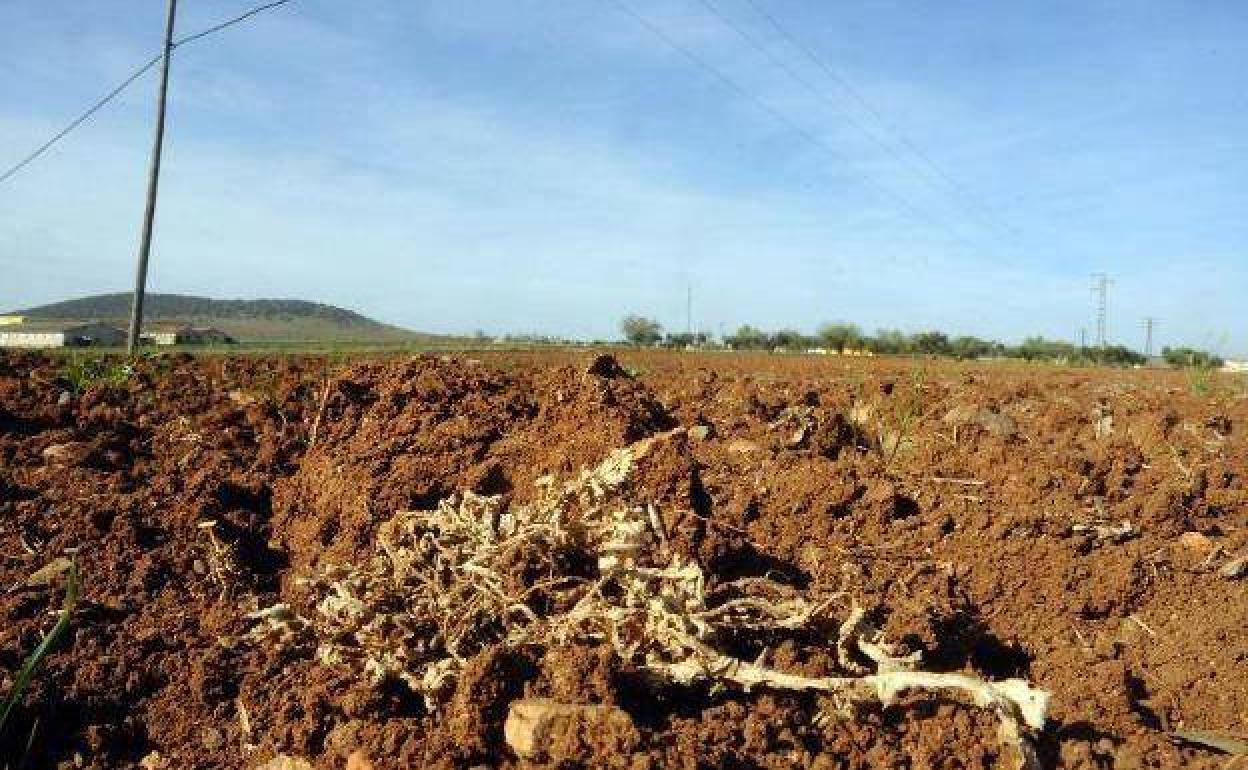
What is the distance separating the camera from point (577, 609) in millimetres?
2578

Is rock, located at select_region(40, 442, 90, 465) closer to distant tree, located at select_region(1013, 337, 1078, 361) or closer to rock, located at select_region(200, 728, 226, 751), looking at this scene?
rock, located at select_region(200, 728, 226, 751)

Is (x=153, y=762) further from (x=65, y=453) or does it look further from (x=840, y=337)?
(x=840, y=337)

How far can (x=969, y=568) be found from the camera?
3.39 meters

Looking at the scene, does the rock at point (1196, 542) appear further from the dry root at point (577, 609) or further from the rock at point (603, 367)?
the rock at point (603, 367)

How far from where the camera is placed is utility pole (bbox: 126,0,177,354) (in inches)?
644

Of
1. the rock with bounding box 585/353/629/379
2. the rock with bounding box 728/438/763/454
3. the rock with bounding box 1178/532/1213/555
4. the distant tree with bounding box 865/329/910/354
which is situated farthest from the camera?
the distant tree with bounding box 865/329/910/354

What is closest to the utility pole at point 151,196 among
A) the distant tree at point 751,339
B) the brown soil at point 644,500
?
Result: the brown soil at point 644,500

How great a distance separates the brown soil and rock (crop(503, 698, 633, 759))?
0.10 ft

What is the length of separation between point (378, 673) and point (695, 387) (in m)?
4.52

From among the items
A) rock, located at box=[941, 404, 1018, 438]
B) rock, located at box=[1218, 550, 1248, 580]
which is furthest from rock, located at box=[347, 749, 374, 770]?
rock, located at box=[941, 404, 1018, 438]

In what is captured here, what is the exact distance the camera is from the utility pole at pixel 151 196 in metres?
16.3

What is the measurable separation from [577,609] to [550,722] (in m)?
0.37

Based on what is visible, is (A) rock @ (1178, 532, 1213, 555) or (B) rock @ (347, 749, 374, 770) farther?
(A) rock @ (1178, 532, 1213, 555)

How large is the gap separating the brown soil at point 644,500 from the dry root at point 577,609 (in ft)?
0.23
